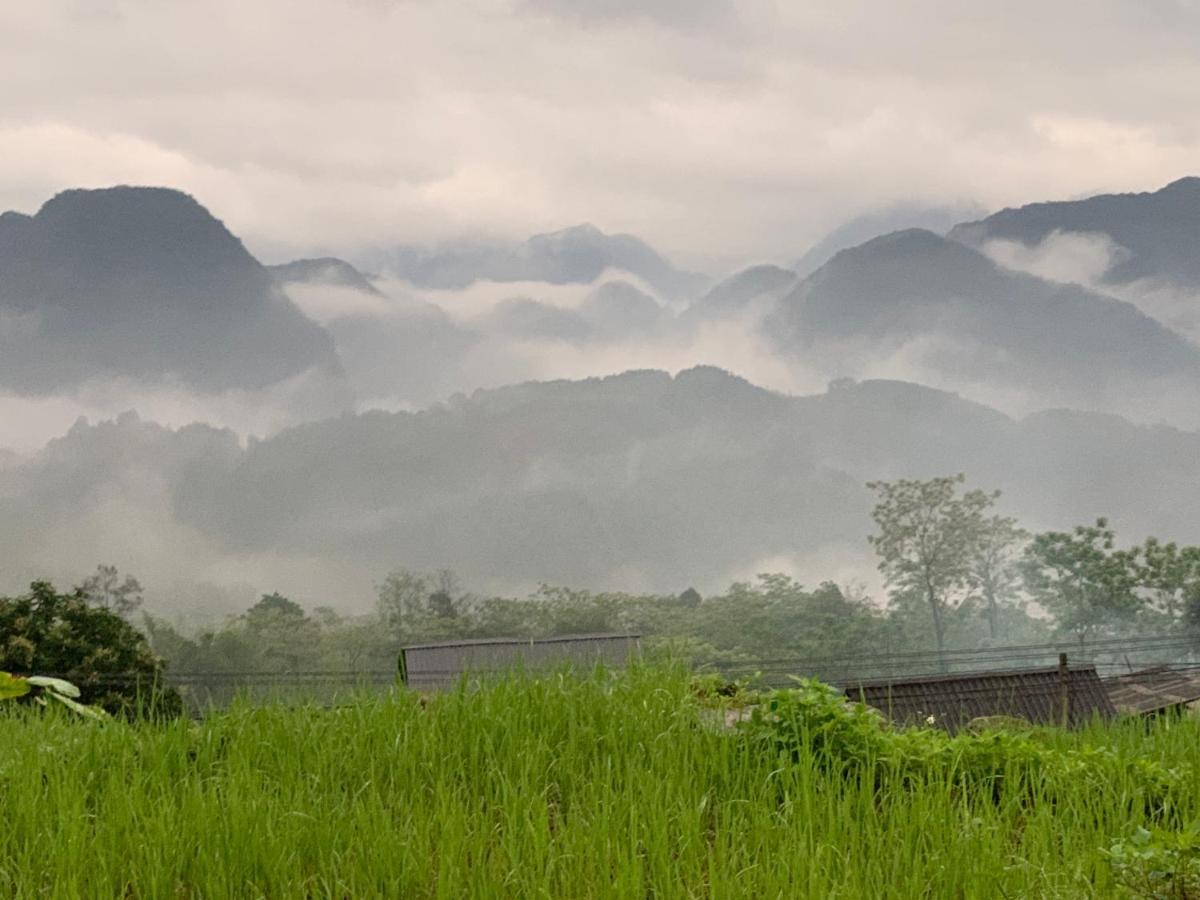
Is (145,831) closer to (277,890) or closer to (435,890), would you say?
(277,890)

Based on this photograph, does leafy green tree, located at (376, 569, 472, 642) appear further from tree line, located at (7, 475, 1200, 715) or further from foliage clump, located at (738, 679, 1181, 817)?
foliage clump, located at (738, 679, 1181, 817)

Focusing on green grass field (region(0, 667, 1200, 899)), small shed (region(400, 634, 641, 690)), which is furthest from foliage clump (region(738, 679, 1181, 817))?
small shed (region(400, 634, 641, 690))

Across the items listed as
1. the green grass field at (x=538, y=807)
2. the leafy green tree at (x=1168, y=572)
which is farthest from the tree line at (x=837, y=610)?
the green grass field at (x=538, y=807)

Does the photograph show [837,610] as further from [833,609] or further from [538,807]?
[538,807]

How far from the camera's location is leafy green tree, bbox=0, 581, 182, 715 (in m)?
20.7

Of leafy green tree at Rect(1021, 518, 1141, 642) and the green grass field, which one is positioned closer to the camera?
the green grass field

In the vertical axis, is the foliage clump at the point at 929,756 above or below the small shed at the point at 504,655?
below

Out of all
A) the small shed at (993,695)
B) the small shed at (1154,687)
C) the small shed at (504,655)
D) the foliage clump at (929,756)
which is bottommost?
the small shed at (1154,687)

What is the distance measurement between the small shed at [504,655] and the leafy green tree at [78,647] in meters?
6.77

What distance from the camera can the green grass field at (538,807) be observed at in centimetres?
652

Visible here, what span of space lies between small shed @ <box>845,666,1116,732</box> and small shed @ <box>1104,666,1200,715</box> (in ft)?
20.9

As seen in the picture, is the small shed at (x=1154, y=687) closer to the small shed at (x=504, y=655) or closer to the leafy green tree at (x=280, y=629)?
the small shed at (x=504, y=655)

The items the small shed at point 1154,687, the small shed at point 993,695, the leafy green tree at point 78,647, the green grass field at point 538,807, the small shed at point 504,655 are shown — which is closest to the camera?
the green grass field at point 538,807

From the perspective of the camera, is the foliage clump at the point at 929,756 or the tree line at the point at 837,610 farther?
the tree line at the point at 837,610
